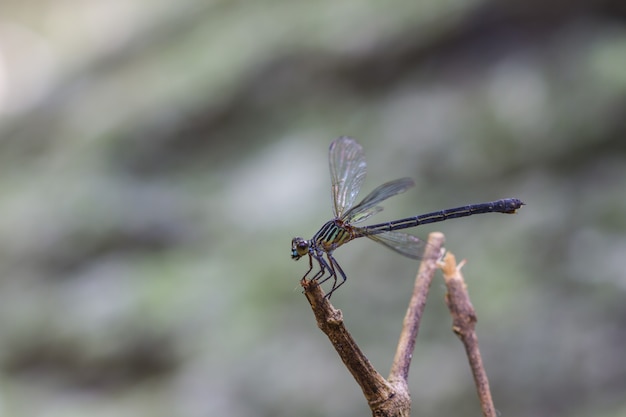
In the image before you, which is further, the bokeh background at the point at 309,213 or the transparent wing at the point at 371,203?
the bokeh background at the point at 309,213

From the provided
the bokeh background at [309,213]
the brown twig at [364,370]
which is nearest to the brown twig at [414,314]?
the brown twig at [364,370]

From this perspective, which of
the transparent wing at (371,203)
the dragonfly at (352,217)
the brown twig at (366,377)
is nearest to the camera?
the brown twig at (366,377)

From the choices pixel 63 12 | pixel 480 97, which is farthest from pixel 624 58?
pixel 63 12

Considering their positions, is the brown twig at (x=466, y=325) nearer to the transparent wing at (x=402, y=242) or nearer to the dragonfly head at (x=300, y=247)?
the transparent wing at (x=402, y=242)

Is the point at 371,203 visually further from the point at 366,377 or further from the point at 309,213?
the point at 309,213

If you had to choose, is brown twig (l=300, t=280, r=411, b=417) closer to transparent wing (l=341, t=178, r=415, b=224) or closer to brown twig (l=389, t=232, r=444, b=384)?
brown twig (l=389, t=232, r=444, b=384)

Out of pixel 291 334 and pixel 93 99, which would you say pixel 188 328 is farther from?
pixel 93 99
